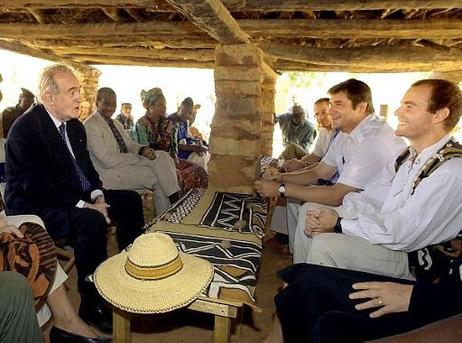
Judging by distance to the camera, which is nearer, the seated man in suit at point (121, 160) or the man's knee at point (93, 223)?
the man's knee at point (93, 223)

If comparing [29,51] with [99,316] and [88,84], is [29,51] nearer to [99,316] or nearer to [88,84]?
[88,84]

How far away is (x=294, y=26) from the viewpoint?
11.5ft

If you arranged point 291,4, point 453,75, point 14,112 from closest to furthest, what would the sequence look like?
point 291,4 < point 14,112 < point 453,75

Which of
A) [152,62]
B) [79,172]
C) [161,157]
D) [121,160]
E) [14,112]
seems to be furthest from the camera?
[152,62]

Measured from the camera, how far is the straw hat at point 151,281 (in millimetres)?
1716

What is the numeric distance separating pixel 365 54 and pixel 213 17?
2.57 metres

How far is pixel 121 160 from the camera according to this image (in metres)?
3.74

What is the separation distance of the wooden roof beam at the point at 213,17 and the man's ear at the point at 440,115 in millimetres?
1432

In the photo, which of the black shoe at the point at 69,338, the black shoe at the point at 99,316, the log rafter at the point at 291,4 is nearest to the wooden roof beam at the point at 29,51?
the log rafter at the point at 291,4

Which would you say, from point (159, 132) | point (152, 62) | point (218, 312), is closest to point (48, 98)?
point (218, 312)

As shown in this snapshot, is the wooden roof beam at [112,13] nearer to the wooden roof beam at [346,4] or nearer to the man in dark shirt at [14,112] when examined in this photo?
the wooden roof beam at [346,4]

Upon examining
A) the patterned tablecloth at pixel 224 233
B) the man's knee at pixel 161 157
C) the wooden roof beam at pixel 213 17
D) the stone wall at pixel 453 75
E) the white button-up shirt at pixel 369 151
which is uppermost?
Result: the wooden roof beam at pixel 213 17

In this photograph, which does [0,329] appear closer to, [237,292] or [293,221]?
[237,292]

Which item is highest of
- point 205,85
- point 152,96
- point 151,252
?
point 205,85
